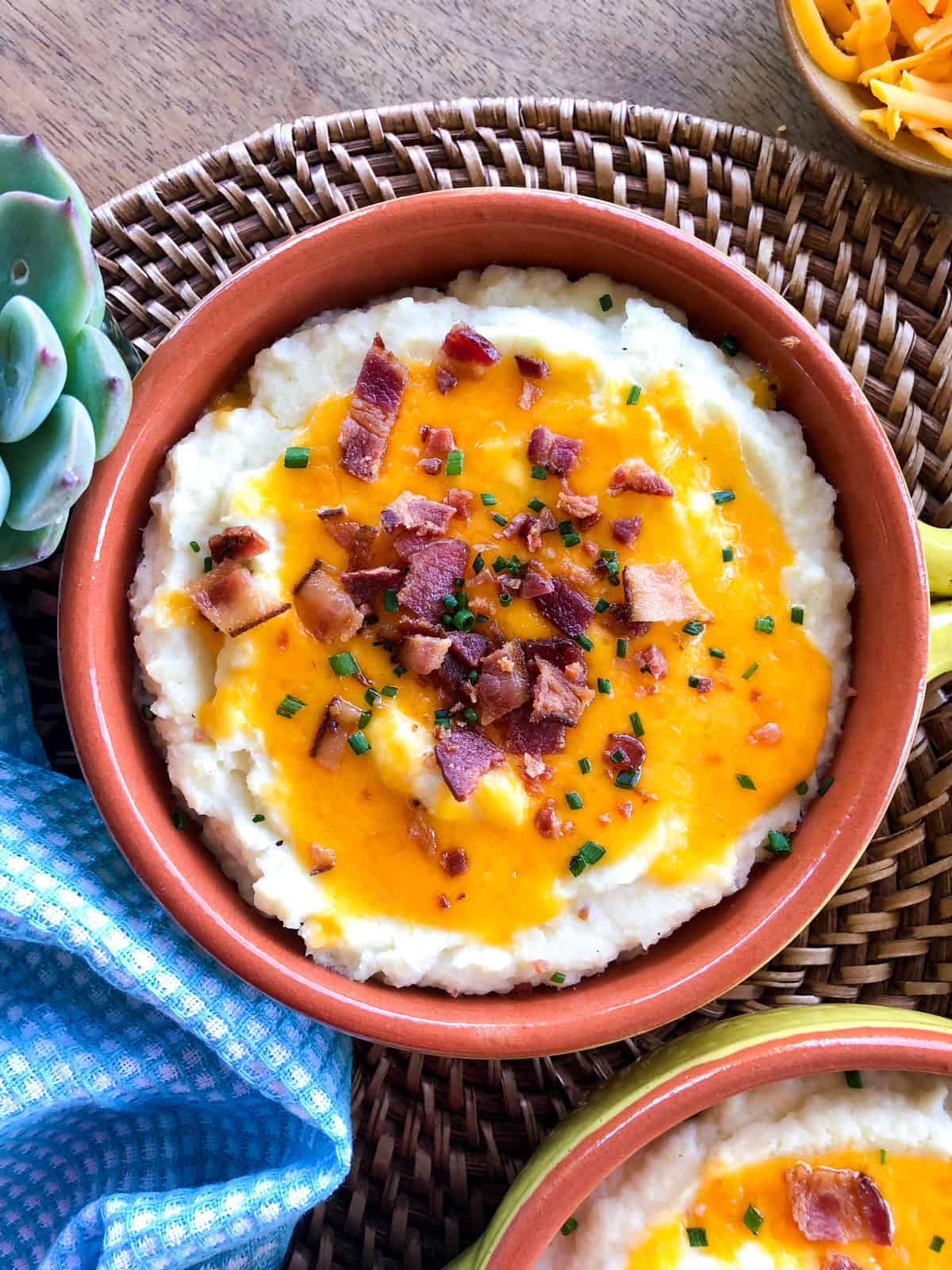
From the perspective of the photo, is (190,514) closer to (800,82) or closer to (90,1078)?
(90,1078)

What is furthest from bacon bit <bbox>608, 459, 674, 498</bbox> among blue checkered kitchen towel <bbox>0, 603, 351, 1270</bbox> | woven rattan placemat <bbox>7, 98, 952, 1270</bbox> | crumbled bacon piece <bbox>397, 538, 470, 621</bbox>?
blue checkered kitchen towel <bbox>0, 603, 351, 1270</bbox>

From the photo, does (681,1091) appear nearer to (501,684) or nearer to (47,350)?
(501,684)

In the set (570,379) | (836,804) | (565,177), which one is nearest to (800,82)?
(565,177)

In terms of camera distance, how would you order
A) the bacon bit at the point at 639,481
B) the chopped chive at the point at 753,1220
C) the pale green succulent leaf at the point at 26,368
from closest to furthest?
1. the pale green succulent leaf at the point at 26,368
2. the bacon bit at the point at 639,481
3. the chopped chive at the point at 753,1220

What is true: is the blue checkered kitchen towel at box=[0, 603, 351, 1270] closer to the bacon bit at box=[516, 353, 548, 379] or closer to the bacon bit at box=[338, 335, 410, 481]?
the bacon bit at box=[338, 335, 410, 481]

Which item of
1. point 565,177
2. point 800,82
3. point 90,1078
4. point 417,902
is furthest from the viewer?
point 800,82

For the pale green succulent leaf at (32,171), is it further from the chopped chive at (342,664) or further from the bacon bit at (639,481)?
the bacon bit at (639,481)

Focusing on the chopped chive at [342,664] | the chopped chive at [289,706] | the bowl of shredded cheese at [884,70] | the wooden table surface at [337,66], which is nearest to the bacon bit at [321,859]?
the chopped chive at [289,706]
